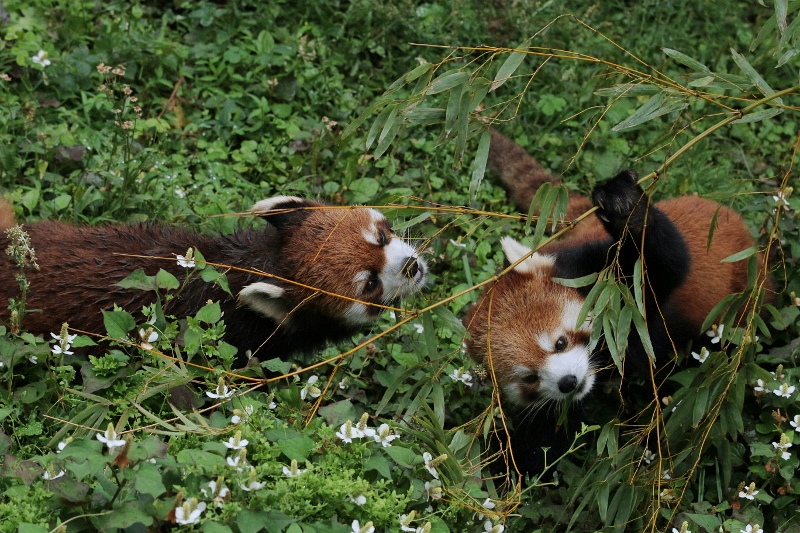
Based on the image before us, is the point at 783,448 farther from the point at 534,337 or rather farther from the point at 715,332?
the point at 534,337

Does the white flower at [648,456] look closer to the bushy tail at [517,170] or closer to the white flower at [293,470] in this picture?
the white flower at [293,470]

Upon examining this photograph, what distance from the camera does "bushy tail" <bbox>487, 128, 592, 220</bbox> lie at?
4840 millimetres

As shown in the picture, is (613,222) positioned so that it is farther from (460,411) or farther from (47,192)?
(47,192)

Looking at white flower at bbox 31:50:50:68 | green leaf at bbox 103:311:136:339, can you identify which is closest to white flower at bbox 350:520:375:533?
green leaf at bbox 103:311:136:339

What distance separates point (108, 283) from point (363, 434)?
141 cm

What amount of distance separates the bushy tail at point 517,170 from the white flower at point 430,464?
227 cm

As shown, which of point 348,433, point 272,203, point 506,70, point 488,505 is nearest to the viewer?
point 348,433

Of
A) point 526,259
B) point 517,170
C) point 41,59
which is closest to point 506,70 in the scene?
point 526,259

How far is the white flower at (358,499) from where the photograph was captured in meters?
2.47

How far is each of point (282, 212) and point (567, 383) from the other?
1.35 meters

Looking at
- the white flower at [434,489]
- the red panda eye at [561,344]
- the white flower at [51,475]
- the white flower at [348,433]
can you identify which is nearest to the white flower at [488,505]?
the white flower at [434,489]

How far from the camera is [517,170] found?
4.91 m

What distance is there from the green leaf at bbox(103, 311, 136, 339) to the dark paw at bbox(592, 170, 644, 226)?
1.74m

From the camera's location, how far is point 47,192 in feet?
14.8
